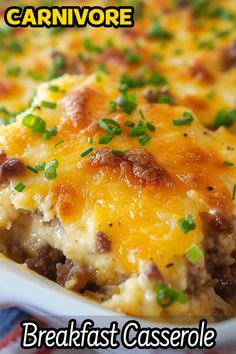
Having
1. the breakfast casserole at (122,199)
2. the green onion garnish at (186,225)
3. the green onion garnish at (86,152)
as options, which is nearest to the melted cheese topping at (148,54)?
the breakfast casserole at (122,199)

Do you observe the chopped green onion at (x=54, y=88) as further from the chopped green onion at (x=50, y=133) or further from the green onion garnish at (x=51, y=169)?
the green onion garnish at (x=51, y=169)

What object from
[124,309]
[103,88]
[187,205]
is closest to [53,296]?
[124,309]

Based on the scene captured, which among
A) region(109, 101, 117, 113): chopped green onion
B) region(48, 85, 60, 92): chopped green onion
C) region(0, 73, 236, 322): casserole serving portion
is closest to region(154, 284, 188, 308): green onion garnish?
region(0, 73, 236, 322): casserole serving portion

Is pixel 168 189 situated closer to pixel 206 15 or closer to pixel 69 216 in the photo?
pixel 69 216

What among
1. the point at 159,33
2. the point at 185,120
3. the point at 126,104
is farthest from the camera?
the point at 159,33

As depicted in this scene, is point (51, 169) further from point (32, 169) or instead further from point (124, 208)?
point (124, 208)

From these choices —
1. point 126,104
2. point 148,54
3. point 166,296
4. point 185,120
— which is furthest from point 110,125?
point 148,54
